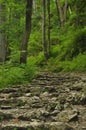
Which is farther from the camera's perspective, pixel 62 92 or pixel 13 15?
pixel 13 15

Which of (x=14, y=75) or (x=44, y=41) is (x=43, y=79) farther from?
(x=44, y=41)

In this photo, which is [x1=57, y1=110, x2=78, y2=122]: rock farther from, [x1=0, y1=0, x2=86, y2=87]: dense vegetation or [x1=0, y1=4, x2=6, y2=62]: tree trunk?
[x1=0, y1=4, x2=6, y2=62]: tree trunk

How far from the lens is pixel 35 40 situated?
24.4 m

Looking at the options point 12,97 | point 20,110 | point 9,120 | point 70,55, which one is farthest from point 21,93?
point 70,55

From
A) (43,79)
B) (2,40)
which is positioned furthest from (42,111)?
(2,40)

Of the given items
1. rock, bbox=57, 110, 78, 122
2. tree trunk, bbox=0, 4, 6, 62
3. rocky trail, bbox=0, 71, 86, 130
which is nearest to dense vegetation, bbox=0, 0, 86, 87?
tree trunk, bbox=0, 4, 6, 62

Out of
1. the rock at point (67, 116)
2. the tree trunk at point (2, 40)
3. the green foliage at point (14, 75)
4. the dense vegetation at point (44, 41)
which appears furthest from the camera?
the tree trunk at point (2, 40)

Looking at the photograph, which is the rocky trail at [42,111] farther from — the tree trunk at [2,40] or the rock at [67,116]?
the tree trunk at [2,40]

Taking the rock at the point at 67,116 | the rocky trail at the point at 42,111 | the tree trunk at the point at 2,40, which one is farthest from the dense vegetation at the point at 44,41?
the rock at the point at 67,116

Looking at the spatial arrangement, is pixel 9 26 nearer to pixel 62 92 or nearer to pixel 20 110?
pixel 62 92

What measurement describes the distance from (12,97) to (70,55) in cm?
1144

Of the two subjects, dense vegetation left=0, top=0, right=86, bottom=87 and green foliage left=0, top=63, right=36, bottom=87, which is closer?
green foliage left=0, top=63, right=36, bottom=87

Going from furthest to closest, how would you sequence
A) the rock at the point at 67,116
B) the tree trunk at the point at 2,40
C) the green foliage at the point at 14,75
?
the tree trunk at the point at 2,40
the green foliage at the point at 14,75
the rock at the point at 67,116

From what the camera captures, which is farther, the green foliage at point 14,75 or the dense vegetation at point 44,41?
the dense vegetation at point 44,41
